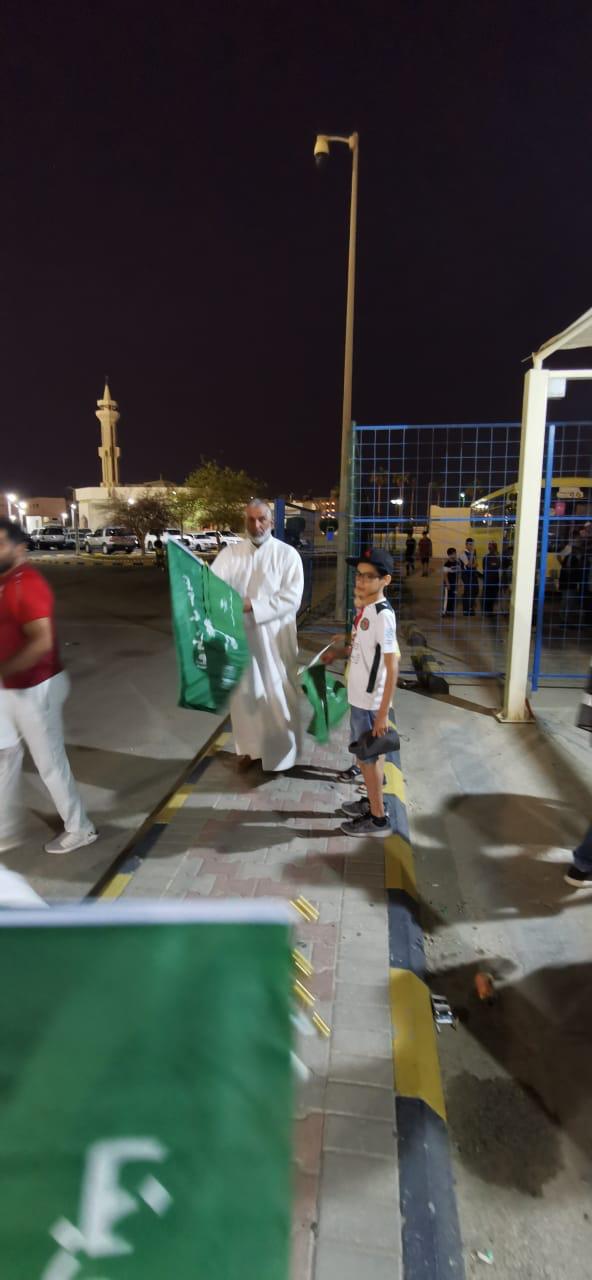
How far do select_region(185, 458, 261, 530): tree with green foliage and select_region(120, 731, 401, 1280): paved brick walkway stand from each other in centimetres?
4863

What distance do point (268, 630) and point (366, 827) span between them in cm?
154

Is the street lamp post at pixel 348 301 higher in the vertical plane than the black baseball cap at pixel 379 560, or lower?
higher

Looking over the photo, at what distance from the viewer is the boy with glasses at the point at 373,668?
4.04 meters

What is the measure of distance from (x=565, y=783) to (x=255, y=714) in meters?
2.50

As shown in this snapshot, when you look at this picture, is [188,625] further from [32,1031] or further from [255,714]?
[32,1031]

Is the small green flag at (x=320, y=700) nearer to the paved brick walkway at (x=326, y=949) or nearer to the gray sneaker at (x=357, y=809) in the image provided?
the paved brick walkway at (x=326, y=949)

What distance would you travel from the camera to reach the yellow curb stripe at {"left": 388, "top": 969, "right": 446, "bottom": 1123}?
97.0 inches

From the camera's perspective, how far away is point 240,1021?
1.63 m

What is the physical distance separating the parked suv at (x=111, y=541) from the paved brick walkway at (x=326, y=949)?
4000 centimetres

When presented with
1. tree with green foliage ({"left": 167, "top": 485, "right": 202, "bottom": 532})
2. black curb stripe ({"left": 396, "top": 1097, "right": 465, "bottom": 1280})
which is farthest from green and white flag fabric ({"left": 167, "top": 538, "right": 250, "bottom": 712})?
tree with green foliage ({"left": 167, "top": 485, "right": 202, "bottom": 532})

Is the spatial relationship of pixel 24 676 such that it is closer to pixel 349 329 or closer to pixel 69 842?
→ pixel 69 842

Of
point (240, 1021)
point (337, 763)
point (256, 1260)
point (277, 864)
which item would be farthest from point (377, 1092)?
point (337, 763)

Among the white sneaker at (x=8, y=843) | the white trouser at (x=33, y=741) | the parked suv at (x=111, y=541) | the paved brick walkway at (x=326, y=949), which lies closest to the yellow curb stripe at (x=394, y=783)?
the paved brick walkway at (x=326, y=949)

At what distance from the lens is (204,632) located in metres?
4.37
